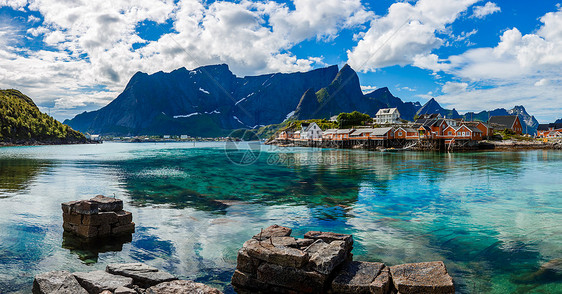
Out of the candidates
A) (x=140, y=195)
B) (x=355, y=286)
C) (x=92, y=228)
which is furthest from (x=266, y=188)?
(x=355, y=286)

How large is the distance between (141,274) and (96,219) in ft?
22.3

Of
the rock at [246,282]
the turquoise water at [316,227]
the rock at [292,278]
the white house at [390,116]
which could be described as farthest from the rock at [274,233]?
the white house at [390,116]

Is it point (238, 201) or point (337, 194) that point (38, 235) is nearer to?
point (238, 201)

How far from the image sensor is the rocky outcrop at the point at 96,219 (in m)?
14.0

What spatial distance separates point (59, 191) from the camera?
2805cm

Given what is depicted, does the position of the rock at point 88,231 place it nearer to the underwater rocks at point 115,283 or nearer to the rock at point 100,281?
the underwater rocks at point 115,283

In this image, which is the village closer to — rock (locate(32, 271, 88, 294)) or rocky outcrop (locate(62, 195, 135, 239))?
rocky outcrop (locate(62, 195, 135, 239))

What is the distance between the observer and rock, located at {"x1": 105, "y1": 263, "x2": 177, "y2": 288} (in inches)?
343

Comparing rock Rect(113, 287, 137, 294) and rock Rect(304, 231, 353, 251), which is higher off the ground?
rock Rect(304, 231, 353, 251)

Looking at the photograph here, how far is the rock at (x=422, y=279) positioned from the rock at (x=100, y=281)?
7.31m

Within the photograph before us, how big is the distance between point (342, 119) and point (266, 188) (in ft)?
501

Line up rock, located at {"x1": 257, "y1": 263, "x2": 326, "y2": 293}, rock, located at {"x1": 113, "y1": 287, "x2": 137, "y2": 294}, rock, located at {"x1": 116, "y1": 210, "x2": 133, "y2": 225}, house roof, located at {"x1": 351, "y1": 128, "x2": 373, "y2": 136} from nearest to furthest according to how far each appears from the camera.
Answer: rock, located at {"x1": 113, "y1": 287, "x2": 137, "y2": 294} → rock, located at {"x1": 257, "y1": 263, "x2": 326, "y2": 293} → rock, located at {"x1": 116, "y1": 210, "x2": 133, "y2": 225} → house roof, located at {"x1": 351, "y1": 128, "x2": 373, "y2": 136}

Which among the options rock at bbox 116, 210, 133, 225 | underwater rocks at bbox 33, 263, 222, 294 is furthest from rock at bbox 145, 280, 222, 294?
rock at bbox 116, 210, 133, 225

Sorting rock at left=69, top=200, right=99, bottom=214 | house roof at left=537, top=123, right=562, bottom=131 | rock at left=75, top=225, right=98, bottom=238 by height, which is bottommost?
rock at left=75, top=225, right=98, bottom=238
